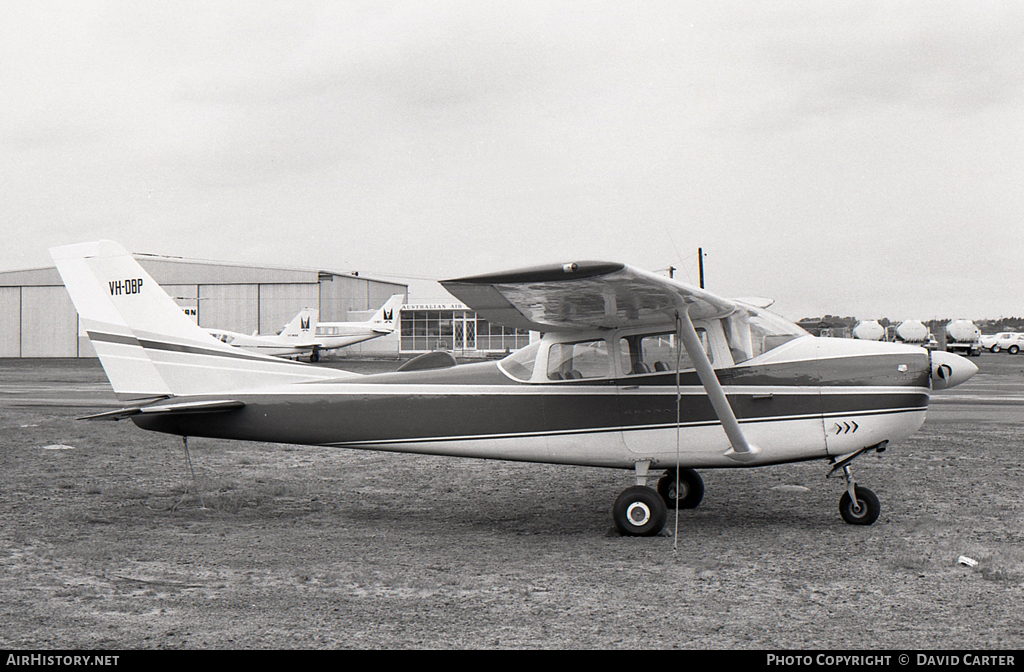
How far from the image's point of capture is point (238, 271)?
58.8 m

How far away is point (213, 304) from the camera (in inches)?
2312

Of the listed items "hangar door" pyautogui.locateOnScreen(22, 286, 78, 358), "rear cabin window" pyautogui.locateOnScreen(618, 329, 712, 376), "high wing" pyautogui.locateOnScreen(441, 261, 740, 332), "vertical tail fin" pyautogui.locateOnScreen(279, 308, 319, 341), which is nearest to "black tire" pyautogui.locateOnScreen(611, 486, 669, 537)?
"rear cabin window" pyautogui.locateOnScreen(618, 329, 712, 376)

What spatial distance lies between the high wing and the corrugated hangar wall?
52.6 metres

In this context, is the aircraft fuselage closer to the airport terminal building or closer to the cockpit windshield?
the cockpit windshield

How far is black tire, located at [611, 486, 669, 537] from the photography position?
22.6ft

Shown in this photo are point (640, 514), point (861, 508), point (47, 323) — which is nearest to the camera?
point (640, 514)

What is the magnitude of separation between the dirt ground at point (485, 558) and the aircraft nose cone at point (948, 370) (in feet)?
4.36

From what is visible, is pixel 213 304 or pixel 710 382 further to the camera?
pixel 213 304

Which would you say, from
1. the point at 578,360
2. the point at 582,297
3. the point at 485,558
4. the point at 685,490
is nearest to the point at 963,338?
the point at 685,490

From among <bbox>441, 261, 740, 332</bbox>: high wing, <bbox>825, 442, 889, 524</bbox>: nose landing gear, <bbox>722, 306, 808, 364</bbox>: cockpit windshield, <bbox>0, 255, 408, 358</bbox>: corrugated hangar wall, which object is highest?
<bbox>0, 255, 408, 358</bbox>: corrugated hangar wall

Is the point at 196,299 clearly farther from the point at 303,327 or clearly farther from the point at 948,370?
the point at 948,370

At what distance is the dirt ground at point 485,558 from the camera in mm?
4406

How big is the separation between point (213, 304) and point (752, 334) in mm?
56971
